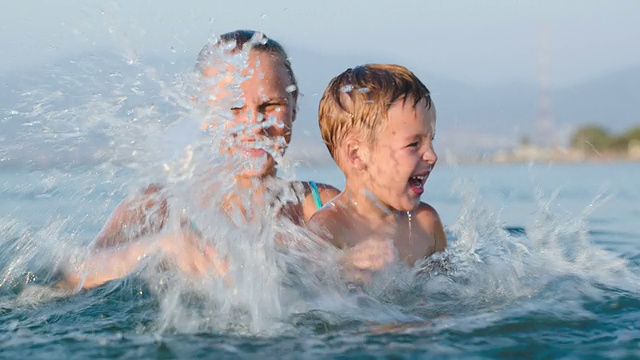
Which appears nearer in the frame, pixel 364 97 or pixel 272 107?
pixel 364 97

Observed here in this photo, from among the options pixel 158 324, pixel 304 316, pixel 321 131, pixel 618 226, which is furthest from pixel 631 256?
pixel 158 324

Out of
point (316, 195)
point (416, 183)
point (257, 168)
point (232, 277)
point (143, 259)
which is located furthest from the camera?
point (316, 195)

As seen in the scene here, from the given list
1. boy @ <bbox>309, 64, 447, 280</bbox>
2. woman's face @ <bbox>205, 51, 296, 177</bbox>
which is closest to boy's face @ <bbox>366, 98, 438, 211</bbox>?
boy @ <bbox>309, 64, 447, 280</bbox>

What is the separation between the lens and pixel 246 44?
3.97m

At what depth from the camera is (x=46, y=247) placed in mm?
4324

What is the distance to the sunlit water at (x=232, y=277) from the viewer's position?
2.73 m

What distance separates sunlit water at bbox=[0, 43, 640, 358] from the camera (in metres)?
2.73

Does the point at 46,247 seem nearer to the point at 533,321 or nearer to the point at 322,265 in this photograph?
the point at 322,265

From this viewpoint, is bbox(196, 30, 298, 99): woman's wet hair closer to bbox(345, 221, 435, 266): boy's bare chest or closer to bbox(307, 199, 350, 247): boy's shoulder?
bbox(307, 199, 350, 247): boy's shoulder

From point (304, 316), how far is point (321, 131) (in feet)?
3.91

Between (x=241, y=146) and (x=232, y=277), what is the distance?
2.96 ft

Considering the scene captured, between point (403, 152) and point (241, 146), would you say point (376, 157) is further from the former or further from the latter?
point (241, 146)

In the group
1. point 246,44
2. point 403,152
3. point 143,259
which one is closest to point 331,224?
point 403,152

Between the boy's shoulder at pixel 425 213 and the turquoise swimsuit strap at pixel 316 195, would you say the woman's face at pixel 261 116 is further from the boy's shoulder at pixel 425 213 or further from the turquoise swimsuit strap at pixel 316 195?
the boy's shoulder at pixel 425 213
